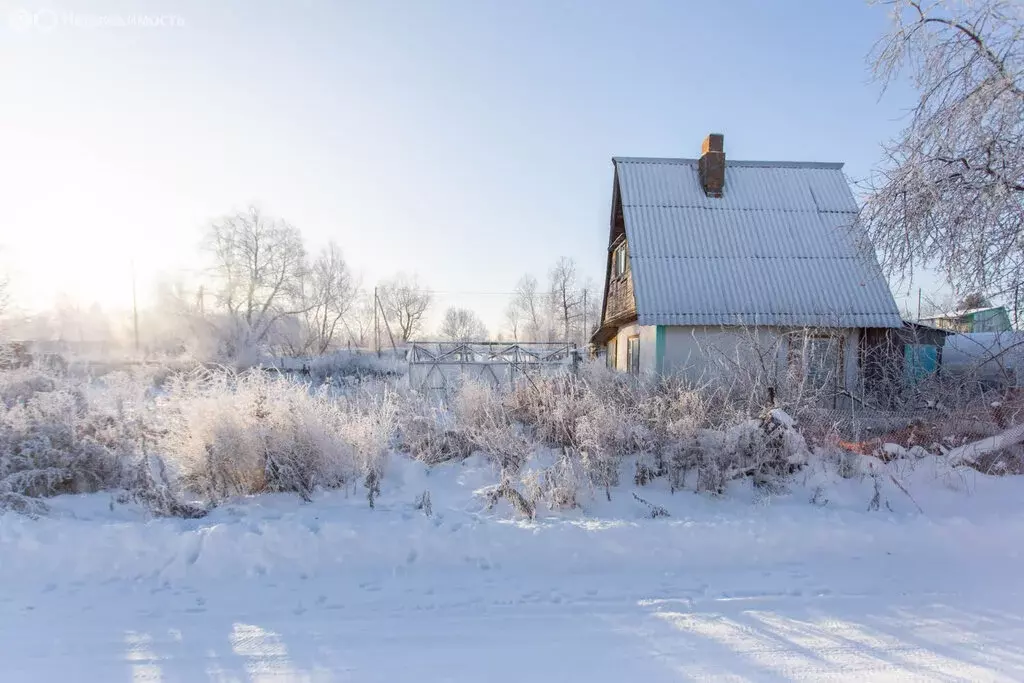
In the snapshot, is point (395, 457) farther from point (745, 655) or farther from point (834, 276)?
point (834, 276)

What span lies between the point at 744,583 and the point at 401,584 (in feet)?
8.51

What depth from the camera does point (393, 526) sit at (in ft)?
14.3

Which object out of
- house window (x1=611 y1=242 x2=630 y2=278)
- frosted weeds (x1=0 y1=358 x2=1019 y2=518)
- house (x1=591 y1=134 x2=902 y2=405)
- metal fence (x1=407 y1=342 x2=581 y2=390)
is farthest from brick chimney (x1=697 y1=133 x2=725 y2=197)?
frosted weeds (x1=0 y1=358 x2=1019 y2=518)

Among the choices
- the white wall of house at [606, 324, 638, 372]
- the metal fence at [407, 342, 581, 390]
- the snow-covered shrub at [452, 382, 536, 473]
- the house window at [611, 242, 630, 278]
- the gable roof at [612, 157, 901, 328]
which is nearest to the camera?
the snow-covered shrub at [452, 382, 536, 473]

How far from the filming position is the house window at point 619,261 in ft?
48.1

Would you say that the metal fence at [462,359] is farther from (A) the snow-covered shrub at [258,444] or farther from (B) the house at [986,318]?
(B) the house at [986,318]

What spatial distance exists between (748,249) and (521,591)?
1144cm

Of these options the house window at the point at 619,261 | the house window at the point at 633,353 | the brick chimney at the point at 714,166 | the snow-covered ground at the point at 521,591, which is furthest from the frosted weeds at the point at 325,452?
the brick chimney at the point at 714,166

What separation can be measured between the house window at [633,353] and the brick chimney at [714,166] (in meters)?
4.60

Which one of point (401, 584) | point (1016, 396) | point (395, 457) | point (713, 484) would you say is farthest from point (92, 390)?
point (1016, 396)

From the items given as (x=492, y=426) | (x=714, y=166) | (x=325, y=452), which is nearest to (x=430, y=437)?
(x=492, y=426)

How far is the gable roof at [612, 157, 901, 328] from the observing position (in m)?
11.4

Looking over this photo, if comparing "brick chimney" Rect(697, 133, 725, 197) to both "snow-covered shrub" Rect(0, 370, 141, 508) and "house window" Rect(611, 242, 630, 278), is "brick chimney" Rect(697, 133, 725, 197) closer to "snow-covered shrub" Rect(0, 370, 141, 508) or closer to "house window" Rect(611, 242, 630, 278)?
"house window" Rect(611, 242, 630, 278)

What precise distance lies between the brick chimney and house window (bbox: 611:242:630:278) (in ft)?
9.12
